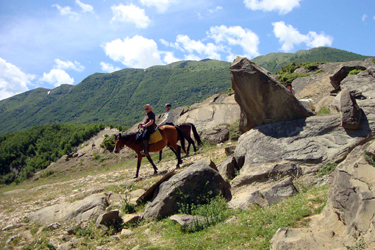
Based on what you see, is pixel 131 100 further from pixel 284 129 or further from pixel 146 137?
pixel 284 129

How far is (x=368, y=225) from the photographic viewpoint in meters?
3.78

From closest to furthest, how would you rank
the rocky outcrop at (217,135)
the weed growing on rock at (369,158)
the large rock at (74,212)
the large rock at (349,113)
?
the weed growing on rock at (369,158) → the large rock at (349,113) → the large rock at (74,212) → the rocky outcrop at (217,135)

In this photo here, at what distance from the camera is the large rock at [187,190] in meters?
7.16

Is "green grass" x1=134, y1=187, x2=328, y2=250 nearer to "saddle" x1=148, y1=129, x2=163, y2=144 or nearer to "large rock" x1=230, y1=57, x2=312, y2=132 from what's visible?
"large rock" x1=230, y1=57, x2=312, y2=132

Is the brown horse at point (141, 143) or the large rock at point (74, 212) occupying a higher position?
the brown horse at point (141, 143)

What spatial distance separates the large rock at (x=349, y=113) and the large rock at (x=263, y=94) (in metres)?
1.35

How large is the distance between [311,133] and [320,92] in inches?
537

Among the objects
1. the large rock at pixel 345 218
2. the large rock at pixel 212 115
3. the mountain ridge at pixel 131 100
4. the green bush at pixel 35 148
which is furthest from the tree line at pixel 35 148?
the mountain ridge at pixel 131 100

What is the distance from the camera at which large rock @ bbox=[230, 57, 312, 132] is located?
29.6 feet

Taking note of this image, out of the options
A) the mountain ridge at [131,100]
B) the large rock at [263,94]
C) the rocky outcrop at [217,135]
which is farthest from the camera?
the mountain ridge at [131,100]

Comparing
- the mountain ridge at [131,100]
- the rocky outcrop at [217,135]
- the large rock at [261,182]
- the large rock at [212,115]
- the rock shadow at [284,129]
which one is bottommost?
the large rock at [261,182]

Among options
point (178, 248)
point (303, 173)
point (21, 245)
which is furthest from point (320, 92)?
point (21, 245)

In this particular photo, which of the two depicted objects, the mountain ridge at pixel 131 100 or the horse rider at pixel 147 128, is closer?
the horse rider at pixel 147 128

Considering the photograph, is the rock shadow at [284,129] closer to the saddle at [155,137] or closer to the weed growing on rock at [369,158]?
the weed growing on rock at [369,158]
